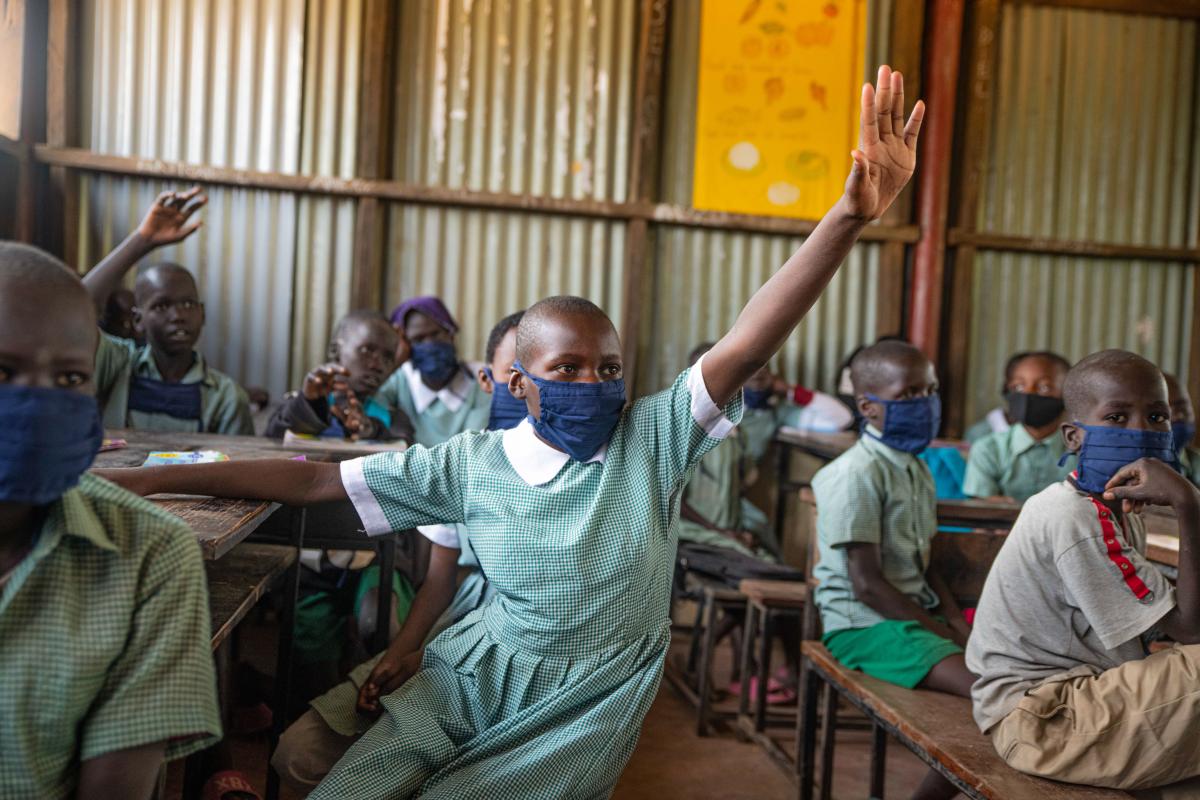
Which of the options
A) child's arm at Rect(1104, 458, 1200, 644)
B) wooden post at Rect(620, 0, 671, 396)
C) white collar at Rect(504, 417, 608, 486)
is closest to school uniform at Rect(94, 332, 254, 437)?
white collar at Rect(504, 417, 608, 486)

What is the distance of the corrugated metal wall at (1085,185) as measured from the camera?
20.8 feet

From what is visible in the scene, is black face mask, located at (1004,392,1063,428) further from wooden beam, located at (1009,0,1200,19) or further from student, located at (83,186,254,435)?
student, located at (83,186,254,435)

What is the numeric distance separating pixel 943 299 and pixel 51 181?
5192 mm

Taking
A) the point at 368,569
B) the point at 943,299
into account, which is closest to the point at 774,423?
the point at 943,299

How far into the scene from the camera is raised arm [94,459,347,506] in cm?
186

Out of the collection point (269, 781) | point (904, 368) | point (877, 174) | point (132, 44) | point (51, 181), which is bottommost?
point (269, 781)

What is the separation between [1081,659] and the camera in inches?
81.9

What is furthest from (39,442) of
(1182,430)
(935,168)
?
(935,168)

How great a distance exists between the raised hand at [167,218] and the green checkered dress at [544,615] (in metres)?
1.48

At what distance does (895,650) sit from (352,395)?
1.92m

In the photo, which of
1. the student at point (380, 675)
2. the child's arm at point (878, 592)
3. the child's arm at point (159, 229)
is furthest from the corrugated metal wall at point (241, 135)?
the child's arm at point (878, 592)

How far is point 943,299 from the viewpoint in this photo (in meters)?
6.30

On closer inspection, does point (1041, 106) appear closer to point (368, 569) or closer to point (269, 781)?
point (368, 569)

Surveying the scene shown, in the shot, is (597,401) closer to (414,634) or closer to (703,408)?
(703,408)
